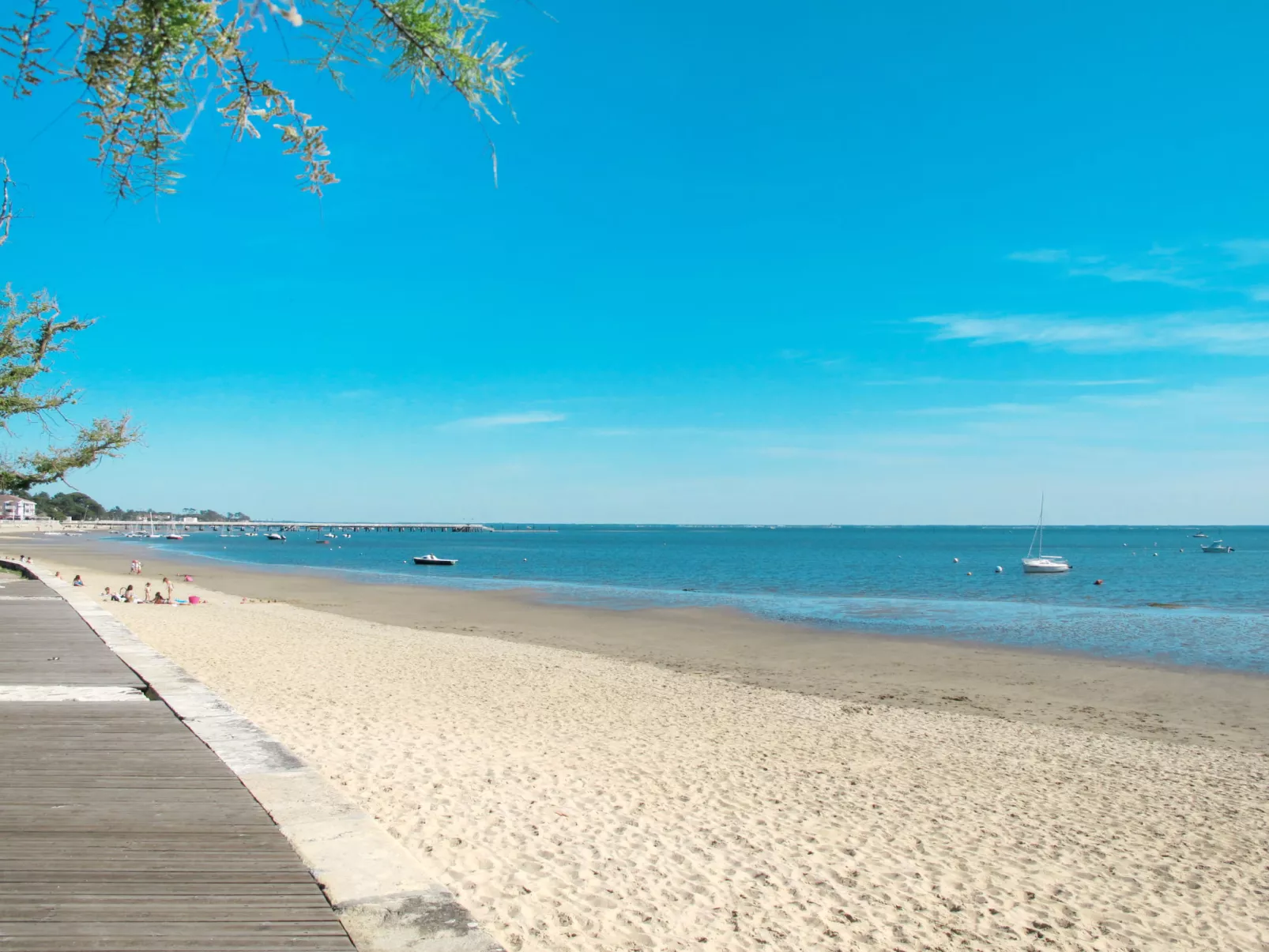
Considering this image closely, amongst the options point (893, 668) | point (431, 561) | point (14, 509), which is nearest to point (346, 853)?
point (893, 668)

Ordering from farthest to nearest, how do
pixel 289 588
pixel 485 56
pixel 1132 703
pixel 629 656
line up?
pixel 289 588
pixel 629 656
pixel 1132 703
pixel 485 56

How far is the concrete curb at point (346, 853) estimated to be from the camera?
3131 mm

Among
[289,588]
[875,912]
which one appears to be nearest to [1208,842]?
[875,912]

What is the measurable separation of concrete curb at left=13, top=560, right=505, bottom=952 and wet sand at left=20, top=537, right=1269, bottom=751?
1138 centimetres

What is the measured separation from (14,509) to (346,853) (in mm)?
226486

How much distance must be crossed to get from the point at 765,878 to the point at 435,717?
6.10 metres

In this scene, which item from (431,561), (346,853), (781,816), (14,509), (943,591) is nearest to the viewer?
(346,853)

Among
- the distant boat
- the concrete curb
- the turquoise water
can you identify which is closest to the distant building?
the turquoise water

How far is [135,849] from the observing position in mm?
3951

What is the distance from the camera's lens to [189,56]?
7.95 ft

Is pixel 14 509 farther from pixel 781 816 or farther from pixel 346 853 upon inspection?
pixel 346 853

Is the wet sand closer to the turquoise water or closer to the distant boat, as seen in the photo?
the turquoise water

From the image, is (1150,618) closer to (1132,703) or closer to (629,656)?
(1132,703)

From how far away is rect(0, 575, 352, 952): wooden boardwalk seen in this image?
10.3 feet
